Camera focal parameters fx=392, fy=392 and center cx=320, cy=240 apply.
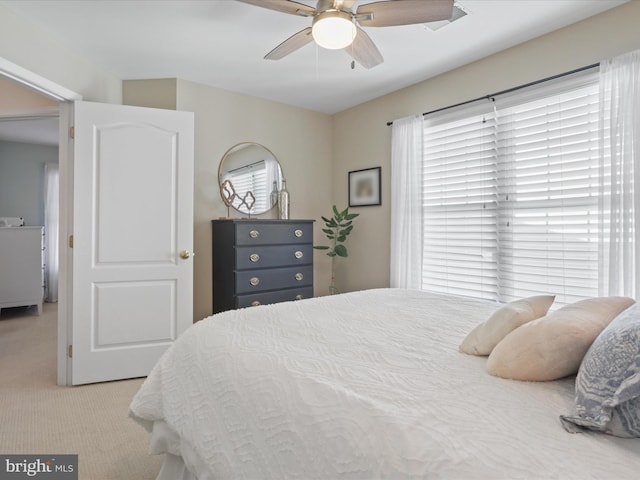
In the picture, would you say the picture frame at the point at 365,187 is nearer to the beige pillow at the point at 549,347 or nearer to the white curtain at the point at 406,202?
the white curtain at the point at 406,202

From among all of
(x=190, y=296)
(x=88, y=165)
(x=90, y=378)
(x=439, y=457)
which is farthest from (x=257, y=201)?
(x=439, y=457)

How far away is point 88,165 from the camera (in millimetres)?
2967

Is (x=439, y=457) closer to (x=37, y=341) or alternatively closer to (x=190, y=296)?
(x=190, y=296)

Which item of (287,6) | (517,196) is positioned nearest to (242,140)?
(287,6)

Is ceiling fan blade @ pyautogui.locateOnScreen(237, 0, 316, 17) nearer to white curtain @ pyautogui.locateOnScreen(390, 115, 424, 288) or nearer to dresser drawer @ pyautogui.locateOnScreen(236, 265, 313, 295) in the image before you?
white curtain @ pyautogui.locateOnScreen(390, 115, 424, 288)

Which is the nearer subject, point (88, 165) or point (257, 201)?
point (88, 165)

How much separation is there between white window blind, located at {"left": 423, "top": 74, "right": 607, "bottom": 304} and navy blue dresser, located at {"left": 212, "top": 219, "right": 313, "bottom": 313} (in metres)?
1.16

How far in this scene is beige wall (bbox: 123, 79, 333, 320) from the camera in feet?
12.1

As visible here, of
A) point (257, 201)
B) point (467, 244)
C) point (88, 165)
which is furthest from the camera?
point (257, 201)

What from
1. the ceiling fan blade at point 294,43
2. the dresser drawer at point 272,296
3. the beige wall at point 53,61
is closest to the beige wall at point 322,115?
the beige wall at point 53,61

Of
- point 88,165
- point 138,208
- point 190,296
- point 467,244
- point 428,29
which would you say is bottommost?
point 190,296

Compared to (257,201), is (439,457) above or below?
below

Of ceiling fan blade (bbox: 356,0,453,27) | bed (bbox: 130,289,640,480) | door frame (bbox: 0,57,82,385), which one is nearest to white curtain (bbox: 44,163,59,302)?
door frame (bbox: 0,57,82,385)

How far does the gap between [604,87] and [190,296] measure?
10.8ft
